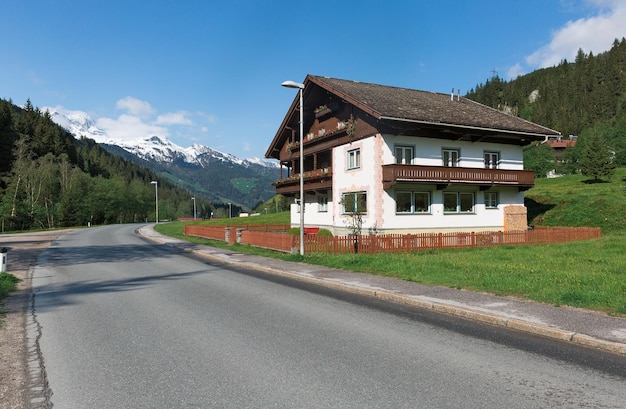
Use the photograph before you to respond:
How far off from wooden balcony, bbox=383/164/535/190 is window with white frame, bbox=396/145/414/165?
5.61 feet

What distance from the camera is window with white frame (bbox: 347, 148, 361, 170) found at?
29927 mm

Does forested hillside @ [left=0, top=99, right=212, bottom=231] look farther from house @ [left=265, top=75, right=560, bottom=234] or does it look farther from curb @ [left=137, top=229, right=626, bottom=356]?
curb @ [left=137, top=229, right=626, bottom=356]

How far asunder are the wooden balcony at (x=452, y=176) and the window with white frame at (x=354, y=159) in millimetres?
3412

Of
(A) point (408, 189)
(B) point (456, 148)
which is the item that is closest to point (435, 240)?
(A) point (408, 189)

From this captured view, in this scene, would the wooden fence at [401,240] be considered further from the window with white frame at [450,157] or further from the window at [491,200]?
the window with white frame at [450,157]

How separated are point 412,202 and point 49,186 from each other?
252 ft

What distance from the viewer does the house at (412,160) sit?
27484mm

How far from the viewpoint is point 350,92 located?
29.6m

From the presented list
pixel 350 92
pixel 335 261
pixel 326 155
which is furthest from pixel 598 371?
pixel 326 155

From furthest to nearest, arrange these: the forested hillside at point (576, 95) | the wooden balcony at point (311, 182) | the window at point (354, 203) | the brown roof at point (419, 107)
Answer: the forested hillside at point (576, 95), the wooden balcony at point (311, 182), the brown roof at point (419, 107), the window at point (354, 203)

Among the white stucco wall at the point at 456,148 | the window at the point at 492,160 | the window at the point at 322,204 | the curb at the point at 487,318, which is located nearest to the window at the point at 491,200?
the window at the point at 492,160

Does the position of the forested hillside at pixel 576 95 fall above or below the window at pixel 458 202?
above

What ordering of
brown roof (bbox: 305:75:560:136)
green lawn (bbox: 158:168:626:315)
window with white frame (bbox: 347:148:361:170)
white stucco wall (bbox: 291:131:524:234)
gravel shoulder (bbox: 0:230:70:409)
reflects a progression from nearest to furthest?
gravel shoulder (bbox: 0:230:70:409)
green lawn (bbox: 158:168:626:315)
brown roof (bbox: 305:75:560:136)
white stucco wall (bbox: 291:131:524:234)
window with white frame (bbox: 347:148:361:170)

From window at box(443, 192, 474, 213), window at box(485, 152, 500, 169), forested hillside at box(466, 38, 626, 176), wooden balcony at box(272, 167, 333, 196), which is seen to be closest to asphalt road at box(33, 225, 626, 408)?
window at box(443, 192, 474, 213)
